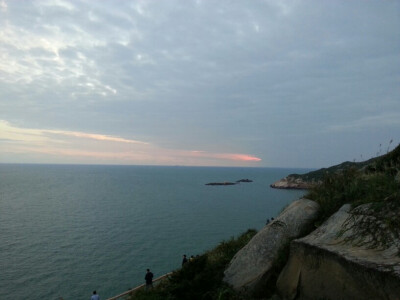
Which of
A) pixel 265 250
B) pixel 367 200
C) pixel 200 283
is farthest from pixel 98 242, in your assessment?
pixel 367 200

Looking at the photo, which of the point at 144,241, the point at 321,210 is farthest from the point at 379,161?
the point at 144,241

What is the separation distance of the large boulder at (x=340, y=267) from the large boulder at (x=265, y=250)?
0.83 metres

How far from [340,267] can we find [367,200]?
2.50 metres

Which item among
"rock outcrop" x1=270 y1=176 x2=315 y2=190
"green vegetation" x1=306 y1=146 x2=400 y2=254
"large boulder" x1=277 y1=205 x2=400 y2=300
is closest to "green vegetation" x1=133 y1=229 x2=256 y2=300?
→ "large boulder" x1=277 y1=205 x2=400 y2=300

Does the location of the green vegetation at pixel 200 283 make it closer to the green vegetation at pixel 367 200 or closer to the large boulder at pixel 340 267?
the large boulder at pixel 340 267

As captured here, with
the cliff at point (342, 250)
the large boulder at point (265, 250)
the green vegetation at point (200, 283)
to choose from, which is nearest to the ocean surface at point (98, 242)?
the green vegetation at point (200, 283)

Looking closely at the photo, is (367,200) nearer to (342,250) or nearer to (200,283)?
(342,250)

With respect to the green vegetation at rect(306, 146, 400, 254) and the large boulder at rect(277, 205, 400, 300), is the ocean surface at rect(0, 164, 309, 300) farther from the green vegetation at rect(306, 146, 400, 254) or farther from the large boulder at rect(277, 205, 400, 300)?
the green vegetation at rect(306, 146, 400, 254)

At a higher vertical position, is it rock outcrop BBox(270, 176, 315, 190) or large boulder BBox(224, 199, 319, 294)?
large boulder BBox(224, 199, 319, 294)

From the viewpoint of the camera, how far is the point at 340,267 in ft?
21.4

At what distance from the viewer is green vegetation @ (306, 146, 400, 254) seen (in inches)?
256

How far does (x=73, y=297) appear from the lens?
24.1 meters

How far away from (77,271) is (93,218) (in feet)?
93.7

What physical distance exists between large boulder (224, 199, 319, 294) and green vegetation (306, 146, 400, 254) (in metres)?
0.60
